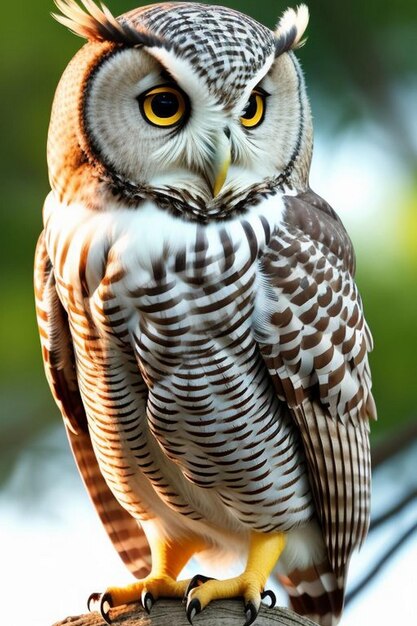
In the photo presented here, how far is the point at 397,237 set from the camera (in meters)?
2.50

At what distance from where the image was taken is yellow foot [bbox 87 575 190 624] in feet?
7.86

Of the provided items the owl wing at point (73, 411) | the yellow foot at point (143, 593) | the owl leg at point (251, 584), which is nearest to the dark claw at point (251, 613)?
the owl leg at point (251, 584)

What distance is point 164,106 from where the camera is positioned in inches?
87.0

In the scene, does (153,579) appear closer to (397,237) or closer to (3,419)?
(3,419)

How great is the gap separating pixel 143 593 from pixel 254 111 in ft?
3.11

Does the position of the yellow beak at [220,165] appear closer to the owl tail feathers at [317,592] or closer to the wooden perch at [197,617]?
the wooden perch at [197,617]

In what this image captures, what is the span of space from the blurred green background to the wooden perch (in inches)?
20.8

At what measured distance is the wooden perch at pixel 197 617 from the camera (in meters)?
2.30

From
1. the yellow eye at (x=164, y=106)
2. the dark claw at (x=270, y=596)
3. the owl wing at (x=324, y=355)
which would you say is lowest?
the dark claw at (x=270, y=596)

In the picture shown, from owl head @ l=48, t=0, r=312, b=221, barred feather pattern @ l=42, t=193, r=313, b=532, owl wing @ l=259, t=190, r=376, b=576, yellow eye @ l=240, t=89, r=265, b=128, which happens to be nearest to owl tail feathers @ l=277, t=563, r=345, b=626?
owl wing @ l=259, t=190, r=376, b=576

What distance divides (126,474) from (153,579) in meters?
0.21

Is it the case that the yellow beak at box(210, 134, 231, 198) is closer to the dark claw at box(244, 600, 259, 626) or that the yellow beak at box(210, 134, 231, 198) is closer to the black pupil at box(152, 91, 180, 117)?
the black pupil at box(152, 91, 180, 117)

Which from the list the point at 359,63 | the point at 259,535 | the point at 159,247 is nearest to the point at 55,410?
the point at 259,535

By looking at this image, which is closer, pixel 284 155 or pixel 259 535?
pixel 284 155
